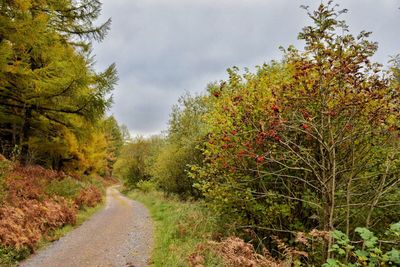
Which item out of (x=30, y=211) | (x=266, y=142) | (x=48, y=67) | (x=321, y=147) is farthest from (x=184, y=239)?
(x=48, y=67)

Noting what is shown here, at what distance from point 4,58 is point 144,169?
28.5 metres

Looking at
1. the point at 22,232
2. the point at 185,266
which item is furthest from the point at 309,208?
the point at 22,232

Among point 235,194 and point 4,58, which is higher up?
point 4,58

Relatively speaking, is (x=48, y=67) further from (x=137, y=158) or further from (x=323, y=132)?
(x=137, y=158)

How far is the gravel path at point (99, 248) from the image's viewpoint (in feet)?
24.3

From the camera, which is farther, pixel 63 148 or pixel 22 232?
pixel 63 148

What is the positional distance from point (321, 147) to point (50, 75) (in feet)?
34.9

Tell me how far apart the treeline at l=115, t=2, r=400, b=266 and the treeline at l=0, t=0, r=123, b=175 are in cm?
673

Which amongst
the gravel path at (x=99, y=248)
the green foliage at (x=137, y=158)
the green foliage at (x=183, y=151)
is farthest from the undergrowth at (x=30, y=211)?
the green foliage at (x=137, y=158)

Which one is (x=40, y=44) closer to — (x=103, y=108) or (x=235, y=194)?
(x=103, y=108)

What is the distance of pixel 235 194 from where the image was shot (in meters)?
6.97

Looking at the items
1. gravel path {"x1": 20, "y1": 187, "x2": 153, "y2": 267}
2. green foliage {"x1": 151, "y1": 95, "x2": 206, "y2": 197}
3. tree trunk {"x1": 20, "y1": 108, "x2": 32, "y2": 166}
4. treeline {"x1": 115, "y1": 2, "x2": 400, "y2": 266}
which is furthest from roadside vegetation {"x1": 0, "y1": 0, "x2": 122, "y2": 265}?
treeline {"x1": 115, "y1": 2, "x2": 400, "y2": 266}

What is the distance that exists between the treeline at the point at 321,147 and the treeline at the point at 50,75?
673 centimetres

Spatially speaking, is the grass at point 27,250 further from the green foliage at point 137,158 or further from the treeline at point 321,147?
the green foliage at point 137,158
